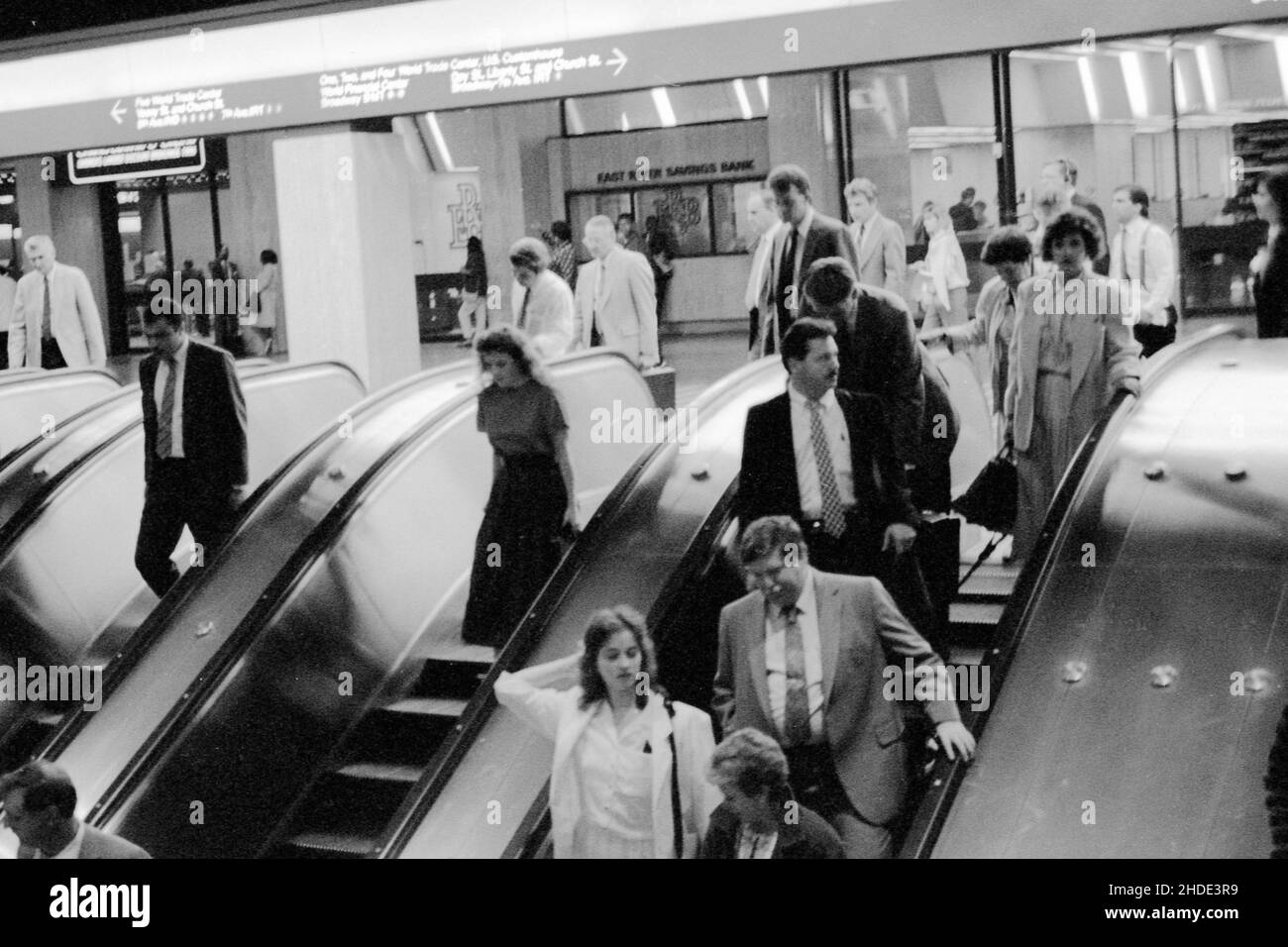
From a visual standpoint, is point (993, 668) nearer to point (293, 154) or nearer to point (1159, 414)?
point (1159, 414)

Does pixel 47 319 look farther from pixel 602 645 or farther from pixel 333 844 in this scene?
pixel 602 645

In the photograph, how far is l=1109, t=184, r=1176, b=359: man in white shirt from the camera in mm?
7352

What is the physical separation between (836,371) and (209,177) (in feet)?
47.3

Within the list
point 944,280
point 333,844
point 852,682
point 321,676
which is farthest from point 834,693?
point 944,280

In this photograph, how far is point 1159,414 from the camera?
550cm

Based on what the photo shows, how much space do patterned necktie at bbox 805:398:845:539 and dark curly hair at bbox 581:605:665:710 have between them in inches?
32.4

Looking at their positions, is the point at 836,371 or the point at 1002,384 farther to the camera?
the point at 1002,384

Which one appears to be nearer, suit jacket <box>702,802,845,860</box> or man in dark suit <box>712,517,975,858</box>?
suit jacket <box>702,802,845,860</box>

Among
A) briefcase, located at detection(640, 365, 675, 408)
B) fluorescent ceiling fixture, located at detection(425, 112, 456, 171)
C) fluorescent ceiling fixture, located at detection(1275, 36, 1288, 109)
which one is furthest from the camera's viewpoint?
fluorescent ceiling fixture, located at detection(425, 112, 456, 171)

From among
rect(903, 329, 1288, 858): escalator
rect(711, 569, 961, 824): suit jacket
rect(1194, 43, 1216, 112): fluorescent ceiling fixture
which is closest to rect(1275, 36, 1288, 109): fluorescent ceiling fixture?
rect(1194, 43, 1216, 112): fluorescent ceiling fixture

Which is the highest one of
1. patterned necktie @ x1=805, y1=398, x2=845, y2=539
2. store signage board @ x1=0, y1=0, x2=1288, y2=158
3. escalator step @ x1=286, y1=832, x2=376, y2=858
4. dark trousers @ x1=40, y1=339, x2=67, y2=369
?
store signage board @ x1=0, y1=0, x2=1288, y2=158

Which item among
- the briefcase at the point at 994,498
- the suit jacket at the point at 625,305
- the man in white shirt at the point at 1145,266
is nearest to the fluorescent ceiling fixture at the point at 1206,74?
the man in white shirt at the point at 1145,266

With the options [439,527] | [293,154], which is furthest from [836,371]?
[293,154]

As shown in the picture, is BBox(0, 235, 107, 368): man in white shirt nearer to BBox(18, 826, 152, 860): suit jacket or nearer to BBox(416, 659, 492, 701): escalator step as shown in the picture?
BBox(416, 659, 492, 701): escalator step
